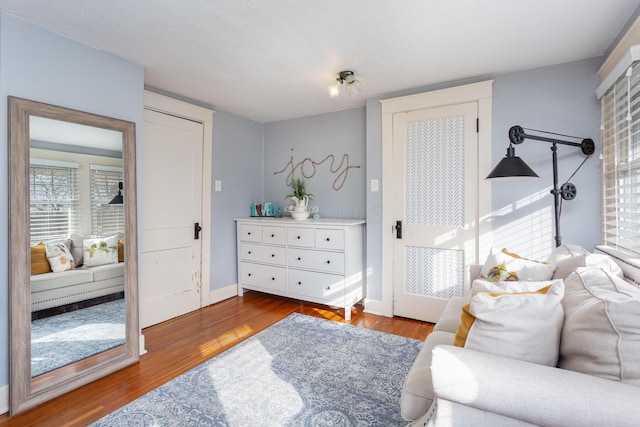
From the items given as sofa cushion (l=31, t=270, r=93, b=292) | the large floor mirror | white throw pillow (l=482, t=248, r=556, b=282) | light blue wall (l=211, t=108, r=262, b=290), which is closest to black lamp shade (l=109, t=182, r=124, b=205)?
the large floor mirror

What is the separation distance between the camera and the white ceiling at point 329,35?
5.56 feet

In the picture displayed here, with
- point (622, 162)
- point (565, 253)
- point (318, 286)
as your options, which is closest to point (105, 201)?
point (318, 286)

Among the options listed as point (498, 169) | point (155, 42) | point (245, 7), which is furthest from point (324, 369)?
point (155, 42)

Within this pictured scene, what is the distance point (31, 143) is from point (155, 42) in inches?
38.5

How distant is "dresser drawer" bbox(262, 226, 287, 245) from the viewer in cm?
345

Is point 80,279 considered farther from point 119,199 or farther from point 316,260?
point 316,260

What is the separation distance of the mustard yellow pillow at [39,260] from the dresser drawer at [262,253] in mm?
1961

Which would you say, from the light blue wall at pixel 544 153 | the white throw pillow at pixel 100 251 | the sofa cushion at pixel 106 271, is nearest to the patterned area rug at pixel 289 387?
the sofa cushion at pixel 106 271

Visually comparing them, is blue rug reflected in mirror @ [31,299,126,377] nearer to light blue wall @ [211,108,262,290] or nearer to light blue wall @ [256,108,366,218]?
light blue wall @ [211,108,262,290]

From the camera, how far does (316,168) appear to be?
383cm

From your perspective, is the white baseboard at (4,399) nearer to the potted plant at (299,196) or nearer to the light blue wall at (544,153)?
the potted plant at (299,196)

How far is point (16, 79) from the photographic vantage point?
1.77 meters

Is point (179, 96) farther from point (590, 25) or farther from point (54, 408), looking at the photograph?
point (590, 25)

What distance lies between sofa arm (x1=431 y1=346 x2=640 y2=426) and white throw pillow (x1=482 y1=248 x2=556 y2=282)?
921mm
